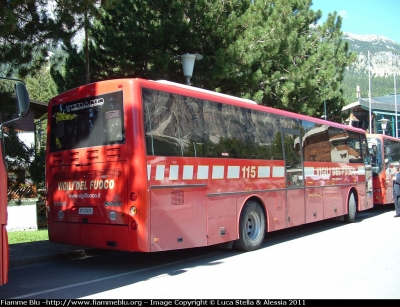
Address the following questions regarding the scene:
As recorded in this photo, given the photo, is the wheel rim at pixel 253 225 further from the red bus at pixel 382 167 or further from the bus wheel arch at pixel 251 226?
the red bus at pixel 382 167

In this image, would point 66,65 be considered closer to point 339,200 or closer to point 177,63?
point 177,63

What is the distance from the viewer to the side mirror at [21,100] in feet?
17.4

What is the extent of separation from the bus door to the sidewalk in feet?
15.4

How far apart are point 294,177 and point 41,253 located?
6.18m

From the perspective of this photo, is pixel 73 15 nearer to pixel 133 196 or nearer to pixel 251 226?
pixel 133 196

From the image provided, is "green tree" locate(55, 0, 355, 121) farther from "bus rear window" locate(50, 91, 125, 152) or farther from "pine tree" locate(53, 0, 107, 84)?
"bus rear window" locate(50, 91, 125, 152)

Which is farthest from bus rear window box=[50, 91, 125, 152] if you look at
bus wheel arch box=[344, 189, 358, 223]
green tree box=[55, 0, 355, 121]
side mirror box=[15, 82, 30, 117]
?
bus wheel arch box=[344, 189, 358, 223]

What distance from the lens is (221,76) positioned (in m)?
13.3

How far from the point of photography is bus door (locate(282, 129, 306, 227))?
35.7ft

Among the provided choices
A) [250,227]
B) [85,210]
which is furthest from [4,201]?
[250,227]

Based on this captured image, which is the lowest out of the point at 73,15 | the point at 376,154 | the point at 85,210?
the point at 85,210

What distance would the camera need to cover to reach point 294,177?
1112 cm

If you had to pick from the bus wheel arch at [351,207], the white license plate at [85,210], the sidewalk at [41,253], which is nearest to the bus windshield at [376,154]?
the bus wheel arch at [351,207]

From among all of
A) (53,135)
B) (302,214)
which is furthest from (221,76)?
(53,135)
